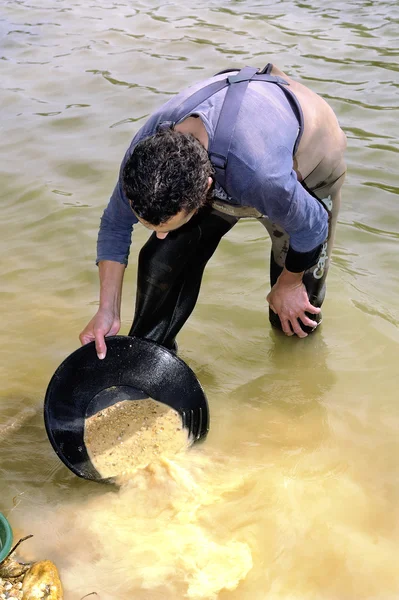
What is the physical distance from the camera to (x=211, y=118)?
2547 mm

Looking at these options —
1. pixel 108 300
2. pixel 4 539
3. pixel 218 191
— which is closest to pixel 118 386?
pixel 108 300

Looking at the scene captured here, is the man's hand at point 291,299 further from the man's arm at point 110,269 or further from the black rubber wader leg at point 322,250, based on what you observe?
the man's arm at point 110,269

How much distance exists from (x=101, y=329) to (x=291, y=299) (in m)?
0.94

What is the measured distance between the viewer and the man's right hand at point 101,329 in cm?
292

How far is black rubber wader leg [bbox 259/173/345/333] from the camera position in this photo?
11.0 ft

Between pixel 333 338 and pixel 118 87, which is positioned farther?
pixel 118 87

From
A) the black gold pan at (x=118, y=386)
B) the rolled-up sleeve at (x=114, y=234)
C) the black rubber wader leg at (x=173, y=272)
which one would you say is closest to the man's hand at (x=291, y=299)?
the black rubber wader leg at (x=173, y=272)

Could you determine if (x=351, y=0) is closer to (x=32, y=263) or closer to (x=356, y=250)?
(x=356, y=250)

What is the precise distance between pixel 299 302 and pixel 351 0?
7.49 meters

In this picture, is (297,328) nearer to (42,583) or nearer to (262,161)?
(262,161)

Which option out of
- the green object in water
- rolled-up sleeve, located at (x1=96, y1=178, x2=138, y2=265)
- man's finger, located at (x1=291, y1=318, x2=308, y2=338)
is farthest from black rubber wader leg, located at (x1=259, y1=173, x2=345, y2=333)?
the green object in water

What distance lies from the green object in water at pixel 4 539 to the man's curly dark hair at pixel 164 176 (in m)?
1.16

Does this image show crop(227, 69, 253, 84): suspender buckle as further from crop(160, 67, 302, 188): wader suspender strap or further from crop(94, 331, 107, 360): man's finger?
crop(94, 331, 107, 360): man's finger

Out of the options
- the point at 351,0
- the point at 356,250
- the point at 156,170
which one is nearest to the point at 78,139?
the point at 356,250
